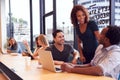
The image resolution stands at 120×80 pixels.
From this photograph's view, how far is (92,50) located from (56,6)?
2.94 metres

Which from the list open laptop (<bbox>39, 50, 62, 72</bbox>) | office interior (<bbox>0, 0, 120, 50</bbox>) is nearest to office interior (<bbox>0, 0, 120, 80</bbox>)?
office interior (<bbox>0, 0, 120, 50</bbox>)

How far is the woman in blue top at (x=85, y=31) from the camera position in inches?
115

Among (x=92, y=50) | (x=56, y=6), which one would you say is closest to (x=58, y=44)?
(x=92, y=50)

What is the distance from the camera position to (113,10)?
359 centimetres

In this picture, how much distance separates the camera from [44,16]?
6828 mm

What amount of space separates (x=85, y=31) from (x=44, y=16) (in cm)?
400

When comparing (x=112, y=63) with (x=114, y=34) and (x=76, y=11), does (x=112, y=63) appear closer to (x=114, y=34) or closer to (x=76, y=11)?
(x=114, y=34)

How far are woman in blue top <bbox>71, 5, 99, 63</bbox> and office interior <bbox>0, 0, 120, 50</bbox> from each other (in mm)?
757

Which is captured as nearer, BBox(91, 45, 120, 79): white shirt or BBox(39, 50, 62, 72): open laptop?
BBox(91, 45, 120, 79): white shirt

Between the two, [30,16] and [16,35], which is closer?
[30,16]

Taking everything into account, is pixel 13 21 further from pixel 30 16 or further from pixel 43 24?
pixel 43 24

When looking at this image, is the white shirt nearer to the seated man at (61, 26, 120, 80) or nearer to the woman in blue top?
the seated man at (61, 26, 120, 80)

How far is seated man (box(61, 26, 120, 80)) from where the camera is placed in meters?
2.05

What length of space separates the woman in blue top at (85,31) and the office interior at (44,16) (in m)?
0.76
